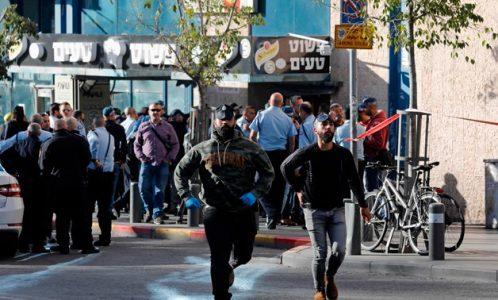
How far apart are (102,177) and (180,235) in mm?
1831

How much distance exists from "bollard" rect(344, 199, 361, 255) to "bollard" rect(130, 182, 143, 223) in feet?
19.9

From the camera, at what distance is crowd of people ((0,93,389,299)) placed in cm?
1249

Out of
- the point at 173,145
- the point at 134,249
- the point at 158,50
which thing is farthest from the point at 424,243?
the point at 158,50

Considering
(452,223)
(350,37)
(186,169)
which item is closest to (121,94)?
A: (350,37)

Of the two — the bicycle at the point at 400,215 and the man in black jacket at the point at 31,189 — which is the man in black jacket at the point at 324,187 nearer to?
the bicycle at the point at 400,215

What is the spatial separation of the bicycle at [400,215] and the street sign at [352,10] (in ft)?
9.29

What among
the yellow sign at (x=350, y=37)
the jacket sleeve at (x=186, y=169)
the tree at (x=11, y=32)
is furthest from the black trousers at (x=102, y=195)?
the tree at (x=11, y=32)

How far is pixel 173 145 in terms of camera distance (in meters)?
22.1

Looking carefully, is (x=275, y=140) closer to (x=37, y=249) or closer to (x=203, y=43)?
(x=203, y=43)

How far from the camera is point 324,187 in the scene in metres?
13.3

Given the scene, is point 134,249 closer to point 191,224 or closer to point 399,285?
point 191,224

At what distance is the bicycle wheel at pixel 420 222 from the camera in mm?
16719

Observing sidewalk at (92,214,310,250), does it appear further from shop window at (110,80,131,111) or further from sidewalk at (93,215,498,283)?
shop window at (110,80,131,111)

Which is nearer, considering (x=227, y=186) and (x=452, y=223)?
(x=227, y=186)
